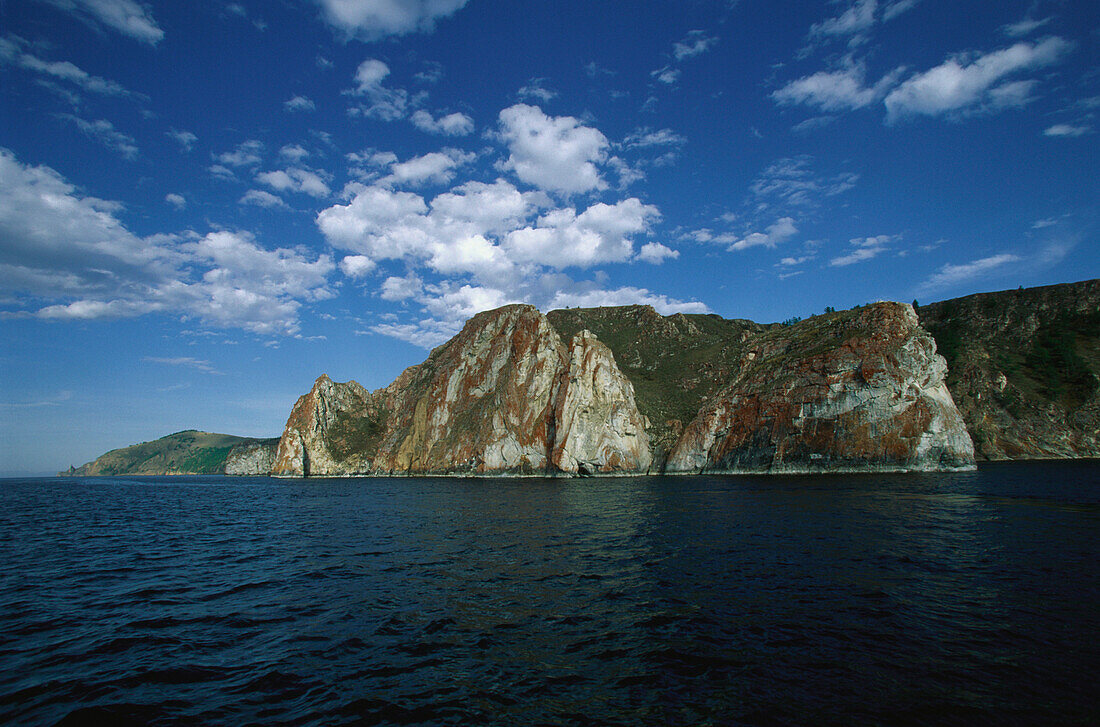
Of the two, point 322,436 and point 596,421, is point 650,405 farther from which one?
point 322,436

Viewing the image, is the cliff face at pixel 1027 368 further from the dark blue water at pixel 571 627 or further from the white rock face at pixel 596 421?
the dark blue water at pixel 571 627

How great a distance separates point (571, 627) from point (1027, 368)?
16439 cm

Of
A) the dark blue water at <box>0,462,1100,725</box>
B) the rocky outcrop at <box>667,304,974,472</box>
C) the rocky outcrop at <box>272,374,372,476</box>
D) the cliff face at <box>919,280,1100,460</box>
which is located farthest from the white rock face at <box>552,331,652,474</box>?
the rocky outcrop at <box>272,374,372,476</box>

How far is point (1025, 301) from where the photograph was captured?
141375 mm

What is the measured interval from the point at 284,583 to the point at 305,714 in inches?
464

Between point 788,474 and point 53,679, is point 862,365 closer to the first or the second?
point 788,474

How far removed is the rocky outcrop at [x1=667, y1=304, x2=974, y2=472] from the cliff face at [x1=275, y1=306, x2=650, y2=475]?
78.9 ft

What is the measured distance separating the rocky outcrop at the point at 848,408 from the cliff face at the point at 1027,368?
52597 millimetres


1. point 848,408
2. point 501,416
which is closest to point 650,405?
point 501,416

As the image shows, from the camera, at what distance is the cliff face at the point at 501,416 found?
103m

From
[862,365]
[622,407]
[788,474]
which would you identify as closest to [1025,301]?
[862,365]

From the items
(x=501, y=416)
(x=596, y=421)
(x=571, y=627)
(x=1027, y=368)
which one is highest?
(x=1027, y=368)

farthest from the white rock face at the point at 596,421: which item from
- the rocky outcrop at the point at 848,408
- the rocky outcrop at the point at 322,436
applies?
the rocky outcrop at the point at 322,436

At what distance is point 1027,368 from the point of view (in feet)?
398
